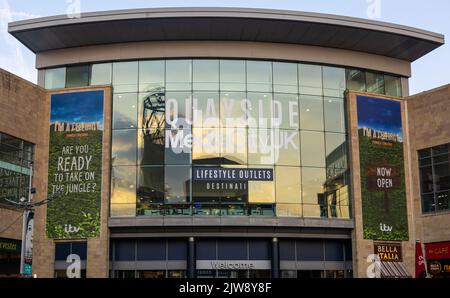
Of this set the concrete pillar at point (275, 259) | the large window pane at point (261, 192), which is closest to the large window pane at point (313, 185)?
the large window pane at point (261, 192)

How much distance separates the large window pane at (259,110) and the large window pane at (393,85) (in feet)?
31.1

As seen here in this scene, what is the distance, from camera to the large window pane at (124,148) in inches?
1479

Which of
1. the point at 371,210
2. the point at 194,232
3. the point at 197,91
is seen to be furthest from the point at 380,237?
the point at 197,91

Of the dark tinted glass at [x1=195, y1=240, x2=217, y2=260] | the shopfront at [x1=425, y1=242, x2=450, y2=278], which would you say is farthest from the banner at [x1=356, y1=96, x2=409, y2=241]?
the dark tinted glass at [x1=195, y1=240, x2=217, y2=260]

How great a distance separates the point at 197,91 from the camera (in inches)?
1500

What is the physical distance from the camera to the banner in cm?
3881

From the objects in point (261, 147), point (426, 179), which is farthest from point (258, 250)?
point (426, 179)

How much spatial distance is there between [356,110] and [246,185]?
9.58 m

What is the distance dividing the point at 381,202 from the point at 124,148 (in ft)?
58.0

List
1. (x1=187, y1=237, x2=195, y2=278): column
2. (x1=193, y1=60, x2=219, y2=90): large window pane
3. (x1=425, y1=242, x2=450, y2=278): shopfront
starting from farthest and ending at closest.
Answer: (x1=193, y1=60, x2=219, y2=90): large window pane
(x1=425, y1=242, x2=450, y2=278): shopfront
(x1=187, y1=237, x2=195, y2=278): column

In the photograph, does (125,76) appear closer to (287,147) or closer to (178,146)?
(178,146)

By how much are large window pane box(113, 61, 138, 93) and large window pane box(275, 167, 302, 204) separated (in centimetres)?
1113

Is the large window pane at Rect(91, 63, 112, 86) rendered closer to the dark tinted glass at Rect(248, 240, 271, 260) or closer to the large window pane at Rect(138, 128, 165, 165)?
the large window pane at Rect(138, 128, 165, 165)

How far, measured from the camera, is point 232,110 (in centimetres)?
3819
